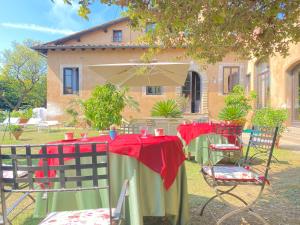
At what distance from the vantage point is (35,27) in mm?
43344

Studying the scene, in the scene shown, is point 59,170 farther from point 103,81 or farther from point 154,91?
point 103,81

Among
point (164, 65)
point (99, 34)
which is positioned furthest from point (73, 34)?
point (164, 65)

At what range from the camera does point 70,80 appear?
16672 mm

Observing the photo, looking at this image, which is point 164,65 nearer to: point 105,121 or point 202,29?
point 202,29

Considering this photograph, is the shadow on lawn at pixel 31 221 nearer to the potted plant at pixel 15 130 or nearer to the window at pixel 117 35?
the potted plant at pixel 15 130

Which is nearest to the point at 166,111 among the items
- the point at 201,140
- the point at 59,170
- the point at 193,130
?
the point at 193,130

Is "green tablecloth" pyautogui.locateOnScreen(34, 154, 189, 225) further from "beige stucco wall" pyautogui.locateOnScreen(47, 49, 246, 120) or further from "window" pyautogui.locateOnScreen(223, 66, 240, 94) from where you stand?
"window" pyautogui.locateOnScreen(223, 66, 240, 94)

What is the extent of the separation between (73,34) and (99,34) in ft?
5.19

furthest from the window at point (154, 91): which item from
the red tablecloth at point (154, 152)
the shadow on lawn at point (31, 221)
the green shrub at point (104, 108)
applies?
the red tablecloth at point (154, 152)

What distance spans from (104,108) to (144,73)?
2.40 meters

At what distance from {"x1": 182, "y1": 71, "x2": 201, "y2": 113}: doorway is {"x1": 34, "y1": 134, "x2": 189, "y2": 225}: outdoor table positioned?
14.3 m

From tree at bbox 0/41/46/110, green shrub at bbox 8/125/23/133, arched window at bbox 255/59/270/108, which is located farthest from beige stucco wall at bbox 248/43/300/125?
tree at bbox 0/41/46/110

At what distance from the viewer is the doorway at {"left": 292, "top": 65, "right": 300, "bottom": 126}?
35.3 ft

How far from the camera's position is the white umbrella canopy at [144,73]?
597cm
